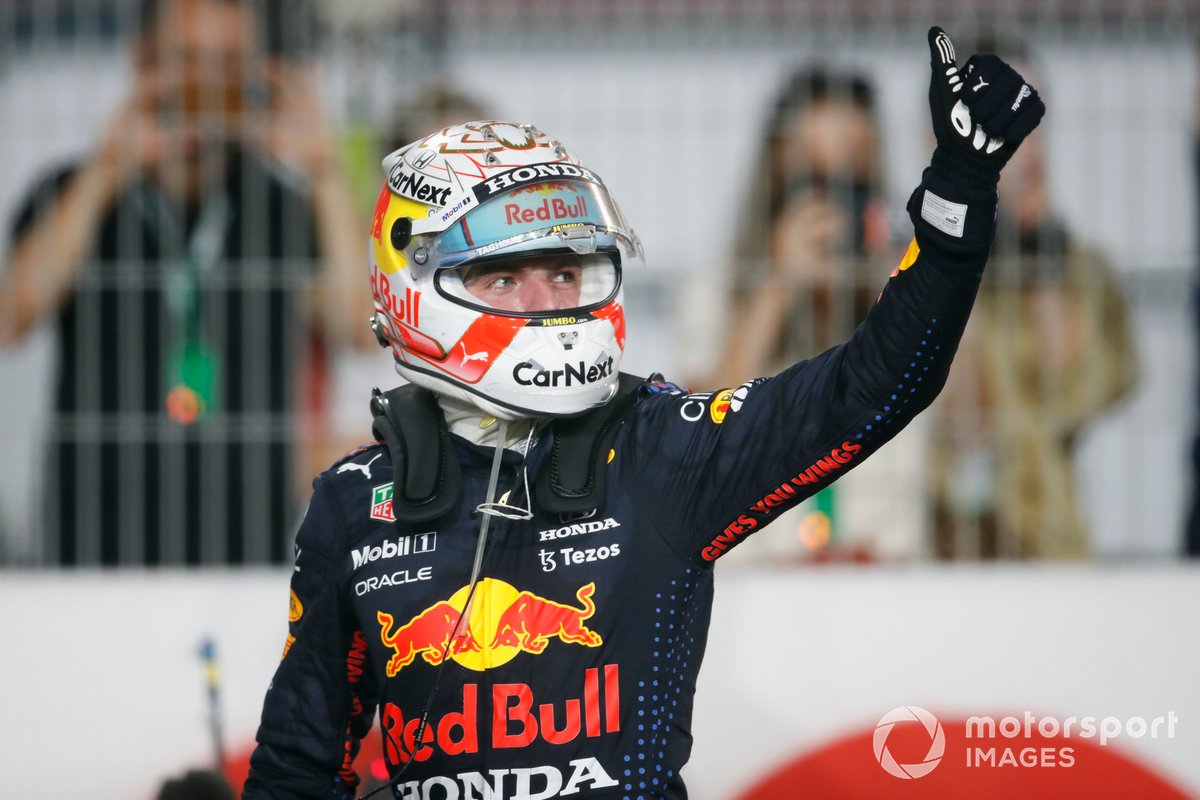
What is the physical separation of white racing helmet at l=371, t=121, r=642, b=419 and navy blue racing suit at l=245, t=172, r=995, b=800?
15 cm

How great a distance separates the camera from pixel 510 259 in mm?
3145

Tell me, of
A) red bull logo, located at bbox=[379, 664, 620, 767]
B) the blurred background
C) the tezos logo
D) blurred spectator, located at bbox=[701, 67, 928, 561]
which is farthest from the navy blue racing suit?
blurred spectator, located at bbox=[701, 67, 928, 561]

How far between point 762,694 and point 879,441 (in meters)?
2.26

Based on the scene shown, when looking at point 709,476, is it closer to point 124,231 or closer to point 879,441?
point 879,441

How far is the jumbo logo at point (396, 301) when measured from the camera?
10.3 feet

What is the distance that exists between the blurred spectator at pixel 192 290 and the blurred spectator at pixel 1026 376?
2.03 m

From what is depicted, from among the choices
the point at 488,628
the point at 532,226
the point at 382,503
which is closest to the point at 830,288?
the point at 532,226

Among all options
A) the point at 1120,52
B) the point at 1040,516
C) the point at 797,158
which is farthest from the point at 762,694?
the point at 1120,52

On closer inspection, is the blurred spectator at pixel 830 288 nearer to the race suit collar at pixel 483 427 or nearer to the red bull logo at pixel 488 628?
the race suit collar at pixel 483 427

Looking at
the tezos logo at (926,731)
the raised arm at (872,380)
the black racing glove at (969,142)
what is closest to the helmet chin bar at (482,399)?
the raised arm at (872,380)

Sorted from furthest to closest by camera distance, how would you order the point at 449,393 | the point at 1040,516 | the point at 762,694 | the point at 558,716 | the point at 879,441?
the point at 1040,516 < the point at 762,694 < the point at 449,393 < the point at 558,716 < the point at 879,441

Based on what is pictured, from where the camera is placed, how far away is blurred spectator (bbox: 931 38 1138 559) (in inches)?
211

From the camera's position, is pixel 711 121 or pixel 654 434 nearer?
pixel 654 434

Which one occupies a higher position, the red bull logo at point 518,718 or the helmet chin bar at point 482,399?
the helmet chin bar at point 482,399
